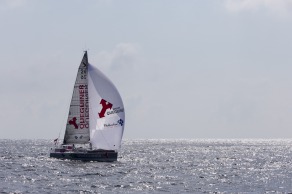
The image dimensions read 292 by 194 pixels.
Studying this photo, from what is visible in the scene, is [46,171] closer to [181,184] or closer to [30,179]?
[30,179]

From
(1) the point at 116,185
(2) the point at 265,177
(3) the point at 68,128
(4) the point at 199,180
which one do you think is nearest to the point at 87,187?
(1) the point at 116,185

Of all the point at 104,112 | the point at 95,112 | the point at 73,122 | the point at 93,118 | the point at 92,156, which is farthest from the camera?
the point at 73,122

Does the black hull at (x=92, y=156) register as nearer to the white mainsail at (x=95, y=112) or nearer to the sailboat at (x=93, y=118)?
the sailboat at (x=93, y=118)

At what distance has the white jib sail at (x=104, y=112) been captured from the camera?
78.6 meters

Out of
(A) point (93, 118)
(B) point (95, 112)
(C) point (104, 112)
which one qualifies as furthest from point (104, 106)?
(A) point (93, 118)

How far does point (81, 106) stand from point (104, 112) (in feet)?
12.7

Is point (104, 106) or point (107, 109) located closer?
point (107, 109)

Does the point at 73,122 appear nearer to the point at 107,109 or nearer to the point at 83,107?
the point at 83,107

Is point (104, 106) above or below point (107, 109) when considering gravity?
above

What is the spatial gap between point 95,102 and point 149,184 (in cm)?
2481

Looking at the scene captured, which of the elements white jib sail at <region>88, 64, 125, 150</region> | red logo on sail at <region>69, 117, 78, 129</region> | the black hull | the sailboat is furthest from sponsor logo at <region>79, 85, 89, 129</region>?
the black hull

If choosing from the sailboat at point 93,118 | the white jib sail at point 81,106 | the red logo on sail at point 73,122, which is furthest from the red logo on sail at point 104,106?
the red logo on sail at point 73,122

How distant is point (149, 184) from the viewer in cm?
5750

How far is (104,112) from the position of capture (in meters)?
79.1
